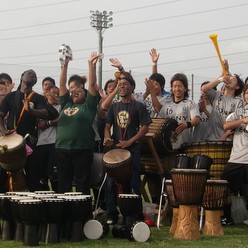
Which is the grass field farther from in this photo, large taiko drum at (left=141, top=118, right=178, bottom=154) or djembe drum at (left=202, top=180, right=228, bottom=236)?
large taiko drum at (left=141, top=118, right=178, bottom=154)

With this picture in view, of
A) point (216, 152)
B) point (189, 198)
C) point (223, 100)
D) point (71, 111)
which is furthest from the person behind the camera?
point (223, 100)

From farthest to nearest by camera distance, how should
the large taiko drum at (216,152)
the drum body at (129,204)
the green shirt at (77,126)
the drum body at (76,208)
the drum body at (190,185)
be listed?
1. the large taiko drum at (216,152)
2. the green shirt at (77,126)
3. the drum body at (129,204)
4. the drum body at (190,185)
5. the drum body at (76,208)

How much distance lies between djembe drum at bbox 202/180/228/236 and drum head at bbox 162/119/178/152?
1037 millimetres

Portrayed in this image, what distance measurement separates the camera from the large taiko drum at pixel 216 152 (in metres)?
8.62

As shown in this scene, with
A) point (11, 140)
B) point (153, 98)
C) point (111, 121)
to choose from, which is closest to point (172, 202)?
point (111, 121)

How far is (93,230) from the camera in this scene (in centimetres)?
728

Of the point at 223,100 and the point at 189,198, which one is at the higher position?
the point at 223,100

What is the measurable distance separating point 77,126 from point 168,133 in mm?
1344

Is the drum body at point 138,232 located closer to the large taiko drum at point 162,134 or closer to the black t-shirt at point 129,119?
the black t-shirt at point 129,119

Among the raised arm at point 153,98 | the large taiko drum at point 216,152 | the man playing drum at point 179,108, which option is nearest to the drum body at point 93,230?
the large taiko drum at point 216,152

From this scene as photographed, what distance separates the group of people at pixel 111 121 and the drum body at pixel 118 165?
0.50 ft

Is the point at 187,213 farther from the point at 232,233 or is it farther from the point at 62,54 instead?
the point at 62,54

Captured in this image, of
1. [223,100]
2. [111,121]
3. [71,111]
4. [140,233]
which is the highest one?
[223,100]

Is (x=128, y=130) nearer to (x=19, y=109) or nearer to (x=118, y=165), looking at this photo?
(x=118, y=165)
